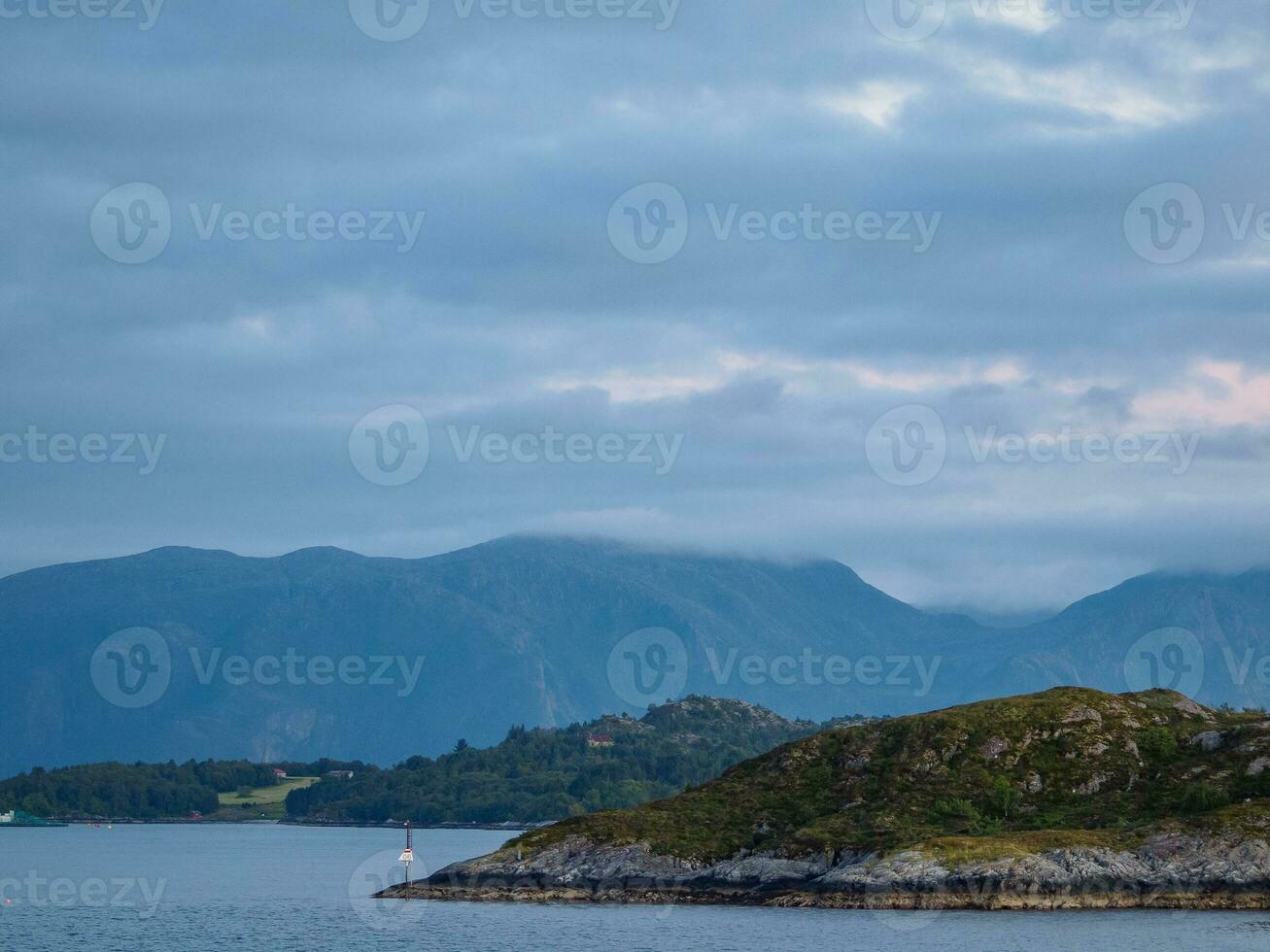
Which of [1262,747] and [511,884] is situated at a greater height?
[1262,747]

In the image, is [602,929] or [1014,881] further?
[1014,881]

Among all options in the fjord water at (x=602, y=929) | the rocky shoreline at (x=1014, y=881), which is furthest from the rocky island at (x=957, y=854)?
the fjord water at (x=602, y=929)

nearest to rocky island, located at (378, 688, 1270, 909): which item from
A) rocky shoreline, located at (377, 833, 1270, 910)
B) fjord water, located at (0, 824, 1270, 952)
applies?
rocky shoreline, located at (377, 833, 1270, 910)

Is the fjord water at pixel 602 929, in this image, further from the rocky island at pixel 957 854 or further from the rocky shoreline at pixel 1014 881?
the rocky island at pixel 957 854

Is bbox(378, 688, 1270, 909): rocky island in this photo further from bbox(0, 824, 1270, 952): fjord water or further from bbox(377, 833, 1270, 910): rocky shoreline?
bbox(0, 824, 1270, 952): fjord water

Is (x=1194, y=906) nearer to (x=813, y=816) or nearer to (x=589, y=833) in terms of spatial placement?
(x=813, y=816)

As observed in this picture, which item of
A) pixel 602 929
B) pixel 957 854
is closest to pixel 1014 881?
pixel 957 854

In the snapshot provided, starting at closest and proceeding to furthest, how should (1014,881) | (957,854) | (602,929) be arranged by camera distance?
1. (602,929)
2. (1014,881)
3. (957,854)

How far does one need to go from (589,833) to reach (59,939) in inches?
2578

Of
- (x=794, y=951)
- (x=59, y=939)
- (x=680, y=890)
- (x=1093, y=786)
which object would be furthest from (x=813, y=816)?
(x=59, y=939)

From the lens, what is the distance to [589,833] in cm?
19850

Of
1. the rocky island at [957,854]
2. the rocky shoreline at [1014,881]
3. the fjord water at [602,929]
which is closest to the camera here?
the fjord water at [602,929]

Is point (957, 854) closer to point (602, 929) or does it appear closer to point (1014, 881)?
point (1014, 881)

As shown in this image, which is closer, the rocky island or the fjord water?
the fjord water
